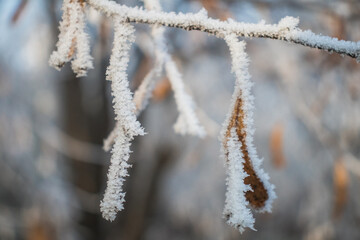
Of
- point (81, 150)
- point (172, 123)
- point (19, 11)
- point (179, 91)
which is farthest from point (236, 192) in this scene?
point (81, 150)

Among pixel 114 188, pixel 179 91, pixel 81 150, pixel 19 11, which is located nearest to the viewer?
pixel 114 188

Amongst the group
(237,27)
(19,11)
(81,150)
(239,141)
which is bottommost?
(239,141)

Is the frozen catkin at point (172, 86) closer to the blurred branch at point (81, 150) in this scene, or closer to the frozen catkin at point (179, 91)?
the frozen catkin at point (179, 91)

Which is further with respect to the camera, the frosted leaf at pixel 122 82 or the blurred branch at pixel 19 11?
the blurred branch at pixel 19 11

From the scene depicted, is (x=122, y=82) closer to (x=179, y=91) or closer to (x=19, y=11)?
(x=179, y=91)

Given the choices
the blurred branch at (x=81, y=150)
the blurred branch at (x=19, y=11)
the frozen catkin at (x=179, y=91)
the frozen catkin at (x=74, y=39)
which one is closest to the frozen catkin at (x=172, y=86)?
the frozen catkin at (x=179, y=91)

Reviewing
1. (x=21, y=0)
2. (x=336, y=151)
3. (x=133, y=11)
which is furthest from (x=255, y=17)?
(x=133, y=11)

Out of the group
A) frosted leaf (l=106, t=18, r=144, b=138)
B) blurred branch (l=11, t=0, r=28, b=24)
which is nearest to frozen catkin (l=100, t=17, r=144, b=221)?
frosted leaf (l=106, t=18, r=144, b=138)
